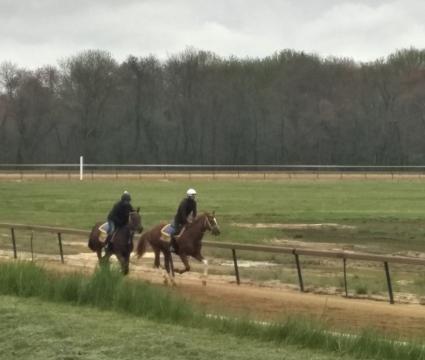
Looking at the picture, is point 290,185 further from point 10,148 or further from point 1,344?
point 1,344

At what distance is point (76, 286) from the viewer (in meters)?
10.4

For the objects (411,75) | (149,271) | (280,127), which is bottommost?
(149,271)

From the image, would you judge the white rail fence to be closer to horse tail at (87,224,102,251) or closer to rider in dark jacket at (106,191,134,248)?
horse tail at (87,224,102,251)

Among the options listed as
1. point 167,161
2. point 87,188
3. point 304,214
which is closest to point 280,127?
point 167,161

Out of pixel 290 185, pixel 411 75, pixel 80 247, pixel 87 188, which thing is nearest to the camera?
pixel 80 247

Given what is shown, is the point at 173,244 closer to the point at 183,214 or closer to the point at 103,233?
the point at 183,214

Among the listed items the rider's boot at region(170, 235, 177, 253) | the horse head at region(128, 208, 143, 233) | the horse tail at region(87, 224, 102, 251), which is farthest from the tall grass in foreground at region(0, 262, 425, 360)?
the rider's boot at region(170, 235, 177, 253)

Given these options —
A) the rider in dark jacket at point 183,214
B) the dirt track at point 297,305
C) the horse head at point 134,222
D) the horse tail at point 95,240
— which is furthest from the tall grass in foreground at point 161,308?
the rider in dark jacket at point 183,214

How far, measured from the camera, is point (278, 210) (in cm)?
4100

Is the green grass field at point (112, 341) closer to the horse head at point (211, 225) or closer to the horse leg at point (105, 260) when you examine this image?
the horse leg at point (105, 260)

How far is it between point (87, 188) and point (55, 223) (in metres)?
20.9

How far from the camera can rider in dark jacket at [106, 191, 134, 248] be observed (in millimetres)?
16562

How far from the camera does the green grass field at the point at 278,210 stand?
2130 cm

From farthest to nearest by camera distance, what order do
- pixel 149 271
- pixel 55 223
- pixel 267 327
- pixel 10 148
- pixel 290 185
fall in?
pixel 10 148 < pixel 290 185 < pixel 55 223 < pixel 149 271 < pixel 267 327
